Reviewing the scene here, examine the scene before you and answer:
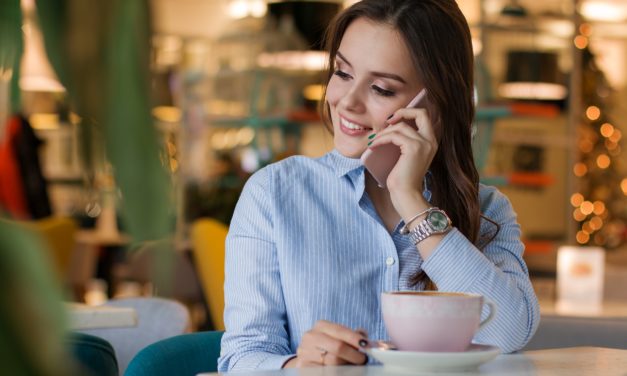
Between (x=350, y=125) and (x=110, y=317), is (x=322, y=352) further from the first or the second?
(x=110, y=317)

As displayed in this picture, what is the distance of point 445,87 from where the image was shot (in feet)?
5.43

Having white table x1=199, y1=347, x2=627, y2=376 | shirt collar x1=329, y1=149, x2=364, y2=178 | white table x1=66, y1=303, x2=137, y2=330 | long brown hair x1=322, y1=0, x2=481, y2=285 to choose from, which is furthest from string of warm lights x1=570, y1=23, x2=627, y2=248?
white table x1=199, y1=347, x2=627, y2=376

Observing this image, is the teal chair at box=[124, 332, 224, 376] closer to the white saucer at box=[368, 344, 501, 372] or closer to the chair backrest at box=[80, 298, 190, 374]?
the white saucer at box=[368, 344, 501, 372]

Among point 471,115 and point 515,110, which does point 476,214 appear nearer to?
point 471,115

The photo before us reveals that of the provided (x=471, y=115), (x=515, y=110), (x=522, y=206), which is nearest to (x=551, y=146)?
(x=522, y=206)

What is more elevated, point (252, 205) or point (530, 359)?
point (252, 205)

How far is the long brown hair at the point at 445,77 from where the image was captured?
5.29ft

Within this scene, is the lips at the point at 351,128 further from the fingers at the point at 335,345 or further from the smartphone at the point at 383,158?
the fingers at the point at 335,345

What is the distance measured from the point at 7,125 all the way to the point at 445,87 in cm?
142

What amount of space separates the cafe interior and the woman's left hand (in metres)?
0.27

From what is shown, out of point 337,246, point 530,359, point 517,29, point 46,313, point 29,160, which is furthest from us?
point 517,29

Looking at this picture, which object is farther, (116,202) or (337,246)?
(337,246)

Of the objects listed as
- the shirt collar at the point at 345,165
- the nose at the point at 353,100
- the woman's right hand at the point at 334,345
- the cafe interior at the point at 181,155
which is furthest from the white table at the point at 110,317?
the woman's right hand at the point at 334,345

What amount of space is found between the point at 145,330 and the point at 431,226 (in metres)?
0.88
